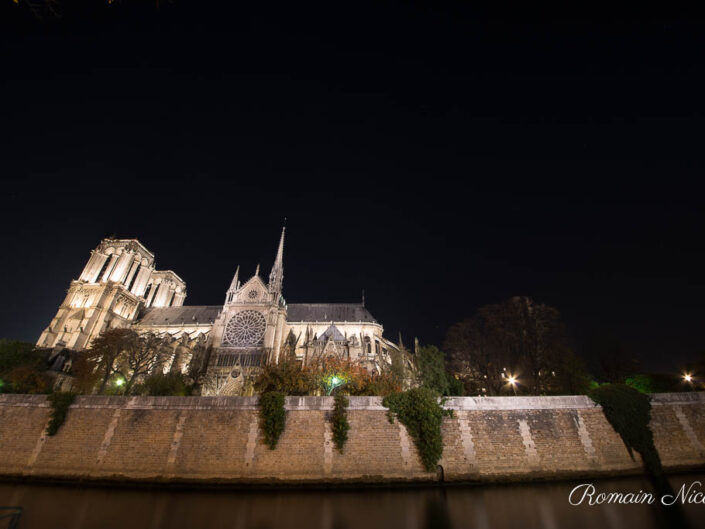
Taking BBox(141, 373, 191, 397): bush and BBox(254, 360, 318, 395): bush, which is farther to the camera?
BBox(141, 373, 191, 397): bush

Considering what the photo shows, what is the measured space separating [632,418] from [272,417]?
737 inches

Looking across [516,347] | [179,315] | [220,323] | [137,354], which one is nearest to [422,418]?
[516,347]

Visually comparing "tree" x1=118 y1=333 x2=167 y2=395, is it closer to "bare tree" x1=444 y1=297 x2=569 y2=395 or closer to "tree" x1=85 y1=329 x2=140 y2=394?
"tree" x1=85 y1=329 x2=140 y2=394

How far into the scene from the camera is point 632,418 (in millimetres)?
15508

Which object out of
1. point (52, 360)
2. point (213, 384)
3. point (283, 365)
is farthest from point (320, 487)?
point (52, 360)

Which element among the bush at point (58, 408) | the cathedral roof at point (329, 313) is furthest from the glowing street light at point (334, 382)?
the cathedral roof at point (329, 313)

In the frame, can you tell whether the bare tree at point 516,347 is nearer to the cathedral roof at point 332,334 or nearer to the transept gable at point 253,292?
the cathedral roof at point 332,334

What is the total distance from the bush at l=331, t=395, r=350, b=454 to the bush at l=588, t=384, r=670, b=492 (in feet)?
44.8

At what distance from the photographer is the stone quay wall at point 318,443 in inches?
555

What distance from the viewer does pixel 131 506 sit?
11.4 meters

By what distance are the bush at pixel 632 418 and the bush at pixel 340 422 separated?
44.8 feet

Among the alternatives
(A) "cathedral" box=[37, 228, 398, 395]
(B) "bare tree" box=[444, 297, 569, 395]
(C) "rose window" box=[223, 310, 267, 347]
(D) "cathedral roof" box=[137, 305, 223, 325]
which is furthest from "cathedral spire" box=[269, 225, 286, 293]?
(B) "bare tree" box=[444, 297, 569, 395]

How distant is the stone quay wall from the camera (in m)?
14.1

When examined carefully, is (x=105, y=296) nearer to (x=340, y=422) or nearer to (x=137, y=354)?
(x=137, y=354)
